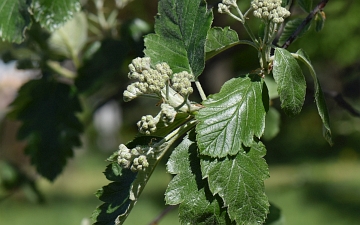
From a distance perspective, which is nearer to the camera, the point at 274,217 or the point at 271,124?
the point at 274,217

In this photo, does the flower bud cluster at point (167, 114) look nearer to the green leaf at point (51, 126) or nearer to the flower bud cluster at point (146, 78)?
the flower bud cluster at point (146, 78)

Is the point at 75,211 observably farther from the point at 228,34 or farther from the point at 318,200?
the point at 228,34

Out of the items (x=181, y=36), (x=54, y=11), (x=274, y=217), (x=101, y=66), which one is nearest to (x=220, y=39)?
(x=181, y=36)

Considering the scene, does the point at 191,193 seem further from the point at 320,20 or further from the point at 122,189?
the point at 320,20

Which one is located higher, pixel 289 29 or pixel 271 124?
pixel 289 29

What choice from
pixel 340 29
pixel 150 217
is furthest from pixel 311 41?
pixel 150 217
